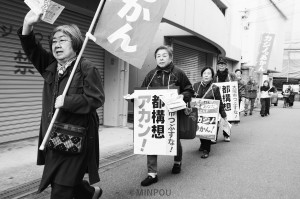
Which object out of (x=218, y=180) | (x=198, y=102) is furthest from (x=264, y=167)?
(x=198, y=102)

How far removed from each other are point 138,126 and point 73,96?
177cm

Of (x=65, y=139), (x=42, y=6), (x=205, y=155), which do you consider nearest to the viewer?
(x=42, y=6)

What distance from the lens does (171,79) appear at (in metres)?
4.07

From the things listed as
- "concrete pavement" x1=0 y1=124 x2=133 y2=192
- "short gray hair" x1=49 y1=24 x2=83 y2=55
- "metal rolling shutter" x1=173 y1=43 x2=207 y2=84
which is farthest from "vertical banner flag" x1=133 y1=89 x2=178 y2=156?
"metal rolling shutter" x1=173 y1=43 x2=207 y2=84

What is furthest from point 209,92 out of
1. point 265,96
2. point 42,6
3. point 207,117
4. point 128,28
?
point 265,96

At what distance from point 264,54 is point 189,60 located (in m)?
6.00

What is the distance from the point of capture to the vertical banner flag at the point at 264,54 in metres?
17.8

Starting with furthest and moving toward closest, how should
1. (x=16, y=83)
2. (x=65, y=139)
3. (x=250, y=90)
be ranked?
(x=250, y=90) < (x=16, y=83) < (x=65, y=139)

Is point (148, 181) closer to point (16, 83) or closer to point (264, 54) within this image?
point (16, 83)

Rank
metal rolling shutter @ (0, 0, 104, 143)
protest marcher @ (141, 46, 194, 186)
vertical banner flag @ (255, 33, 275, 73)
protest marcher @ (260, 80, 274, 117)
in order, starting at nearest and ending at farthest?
protest marcher @ (141, 46, 194, 186), metal rolling shutter @ (0, 0, 104, 143), protest marcher @ (260, 80, 274, 117), vertical banner flag @ (255, 33, 275, 73)

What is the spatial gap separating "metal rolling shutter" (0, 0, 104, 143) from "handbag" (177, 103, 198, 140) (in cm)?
367

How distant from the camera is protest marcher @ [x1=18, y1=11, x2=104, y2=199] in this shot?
2.47 meters

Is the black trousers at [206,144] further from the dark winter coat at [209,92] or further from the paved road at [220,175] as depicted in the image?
the dark winter coat at [209,92]

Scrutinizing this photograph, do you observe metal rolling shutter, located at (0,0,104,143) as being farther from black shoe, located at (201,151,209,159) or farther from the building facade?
black shoe, located at (201,151,209,159)
